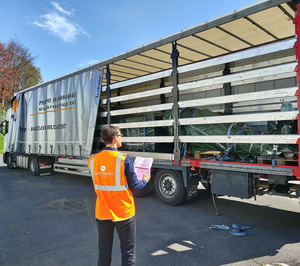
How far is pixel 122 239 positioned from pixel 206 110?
380 centimetres

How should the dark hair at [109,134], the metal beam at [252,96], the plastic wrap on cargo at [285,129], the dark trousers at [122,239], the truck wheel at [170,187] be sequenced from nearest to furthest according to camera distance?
the dark trousers at [122,239] < the dark hair at [109,134] < the metal beam at [252,96] < the plastic wrap on cargo at [285,129] < the truck wheel at [170,187]

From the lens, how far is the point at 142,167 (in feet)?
8.48

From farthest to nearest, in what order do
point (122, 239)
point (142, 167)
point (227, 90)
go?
point (227, 90) < point (142, 167) < point (122, 239)

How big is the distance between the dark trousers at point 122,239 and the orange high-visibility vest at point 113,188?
0.06 meters

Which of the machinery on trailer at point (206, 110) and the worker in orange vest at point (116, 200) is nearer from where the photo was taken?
the worker in orange vest at point (116, 200)

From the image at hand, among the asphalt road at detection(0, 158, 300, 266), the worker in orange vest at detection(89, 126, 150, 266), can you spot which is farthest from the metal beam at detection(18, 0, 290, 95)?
the asphalt road at detection(0, 158, 300, 266)

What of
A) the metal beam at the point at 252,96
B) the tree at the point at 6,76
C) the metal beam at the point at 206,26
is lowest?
the metal beam at the point at 252,96

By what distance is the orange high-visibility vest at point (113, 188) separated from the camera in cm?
237

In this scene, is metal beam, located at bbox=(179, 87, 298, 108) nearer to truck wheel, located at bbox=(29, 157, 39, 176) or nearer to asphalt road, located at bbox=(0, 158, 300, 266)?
asphalt road, located at bbox=(0, 158, 300, 266)

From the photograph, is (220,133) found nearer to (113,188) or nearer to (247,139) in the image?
(247,139)

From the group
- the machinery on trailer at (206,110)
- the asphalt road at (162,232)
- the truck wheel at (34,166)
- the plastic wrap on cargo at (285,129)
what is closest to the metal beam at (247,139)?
the machinery on trailer at (206,110)

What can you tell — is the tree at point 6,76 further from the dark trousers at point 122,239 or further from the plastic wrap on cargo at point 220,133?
the dark trousers at point 122,239

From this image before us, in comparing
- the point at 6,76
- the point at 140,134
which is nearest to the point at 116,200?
the point at 140,134

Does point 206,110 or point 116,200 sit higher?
point 206,110
